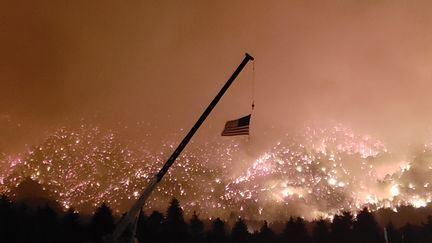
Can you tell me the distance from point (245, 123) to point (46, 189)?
13792 centimetres

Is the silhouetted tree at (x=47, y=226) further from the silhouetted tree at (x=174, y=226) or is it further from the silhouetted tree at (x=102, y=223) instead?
the silhouetted tree at (x=174, y=226)

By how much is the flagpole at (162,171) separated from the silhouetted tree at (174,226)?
42.7m

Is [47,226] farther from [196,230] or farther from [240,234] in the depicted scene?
[240,234]

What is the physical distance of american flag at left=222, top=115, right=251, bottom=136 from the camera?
1276 inches

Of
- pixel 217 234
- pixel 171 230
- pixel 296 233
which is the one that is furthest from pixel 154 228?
pixel 296 233

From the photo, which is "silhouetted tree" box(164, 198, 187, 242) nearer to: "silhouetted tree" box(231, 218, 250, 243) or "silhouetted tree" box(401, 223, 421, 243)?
"silhouetted tree" box(231, 218, 250, 243)

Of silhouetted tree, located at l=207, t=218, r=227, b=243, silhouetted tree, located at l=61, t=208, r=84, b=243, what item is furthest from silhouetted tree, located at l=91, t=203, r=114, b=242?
silhouetted tree, located at l=207, t=218, r=227, b=243

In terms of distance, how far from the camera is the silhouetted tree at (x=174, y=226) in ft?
244

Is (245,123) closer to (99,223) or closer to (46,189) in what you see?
(99,223)

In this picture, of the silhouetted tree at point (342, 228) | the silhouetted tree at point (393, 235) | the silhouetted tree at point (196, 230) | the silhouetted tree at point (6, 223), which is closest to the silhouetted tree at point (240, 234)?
the silhouetted tree at point (196, 230)

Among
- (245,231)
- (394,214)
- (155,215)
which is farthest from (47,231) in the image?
(394,214)

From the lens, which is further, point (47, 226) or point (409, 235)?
point (409, 235)

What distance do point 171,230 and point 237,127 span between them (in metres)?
47.2

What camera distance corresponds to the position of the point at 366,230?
272ft
